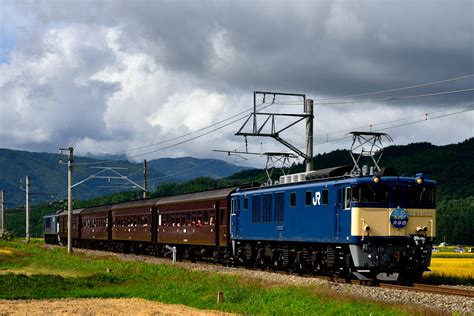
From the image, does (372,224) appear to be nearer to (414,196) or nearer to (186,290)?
(414,196)


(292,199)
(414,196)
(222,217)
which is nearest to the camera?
(414,196)

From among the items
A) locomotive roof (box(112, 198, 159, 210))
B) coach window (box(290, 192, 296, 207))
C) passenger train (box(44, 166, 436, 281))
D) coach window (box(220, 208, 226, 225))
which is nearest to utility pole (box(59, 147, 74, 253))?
locomotive roof (box(112, 198, 159, 210))

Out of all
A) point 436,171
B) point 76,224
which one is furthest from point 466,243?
point 76,224

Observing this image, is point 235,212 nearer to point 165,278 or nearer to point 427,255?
point 165,278

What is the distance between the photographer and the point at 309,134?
40.4 meters

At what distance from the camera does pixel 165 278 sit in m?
35.1

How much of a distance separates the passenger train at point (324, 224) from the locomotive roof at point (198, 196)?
0.09m

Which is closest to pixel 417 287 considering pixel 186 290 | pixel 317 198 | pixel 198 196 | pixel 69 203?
pixel 317 198

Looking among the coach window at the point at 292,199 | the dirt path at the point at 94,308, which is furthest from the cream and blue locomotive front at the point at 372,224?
the dirt path at the point at 94,308

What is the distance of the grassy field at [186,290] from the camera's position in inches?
890

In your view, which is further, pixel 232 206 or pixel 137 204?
pixel 137 204

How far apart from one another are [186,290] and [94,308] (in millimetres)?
5410

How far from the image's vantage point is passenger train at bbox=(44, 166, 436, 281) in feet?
99.0

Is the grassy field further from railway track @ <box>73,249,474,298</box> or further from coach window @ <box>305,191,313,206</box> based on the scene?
coach window @ <box>305,191,313,206</box>
